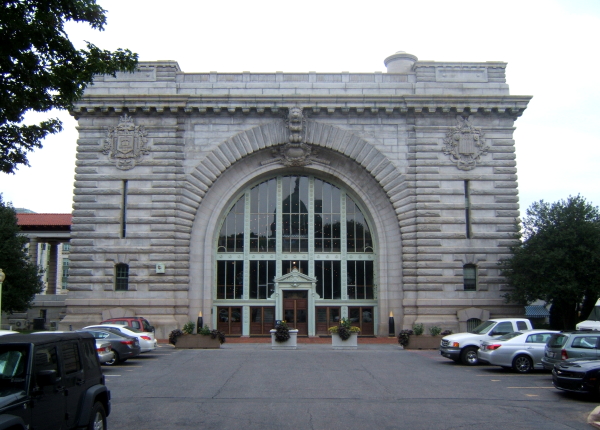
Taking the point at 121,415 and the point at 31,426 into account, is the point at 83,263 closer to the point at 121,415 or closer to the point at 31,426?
the point at 121,415

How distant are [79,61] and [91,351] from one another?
6557 millimetres

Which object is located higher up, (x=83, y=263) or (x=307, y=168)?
(x=307, y=168)

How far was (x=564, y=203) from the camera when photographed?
117 ft

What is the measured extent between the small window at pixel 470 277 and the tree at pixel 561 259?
207cm

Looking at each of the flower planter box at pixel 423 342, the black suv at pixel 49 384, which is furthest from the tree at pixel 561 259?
the black suv at pixel 49 384

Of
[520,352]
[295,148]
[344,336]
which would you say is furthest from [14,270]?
[520,352]

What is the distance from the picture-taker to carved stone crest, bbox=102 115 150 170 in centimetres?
3806

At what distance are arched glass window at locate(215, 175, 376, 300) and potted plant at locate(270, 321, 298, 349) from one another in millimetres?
8161

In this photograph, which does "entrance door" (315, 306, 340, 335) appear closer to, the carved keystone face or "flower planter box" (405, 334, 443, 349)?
"flower planter box" (405, 334, 443, 349)

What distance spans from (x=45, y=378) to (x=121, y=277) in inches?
1160

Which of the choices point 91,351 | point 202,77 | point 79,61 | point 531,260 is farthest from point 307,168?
point 91,351

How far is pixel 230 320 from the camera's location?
131 feet

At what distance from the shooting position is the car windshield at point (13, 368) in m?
8.91

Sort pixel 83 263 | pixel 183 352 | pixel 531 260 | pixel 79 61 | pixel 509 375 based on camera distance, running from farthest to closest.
Result: pixel 83 263, pixel 531 260, pixel 183 352, pixel 509 375, pixel 79 61
